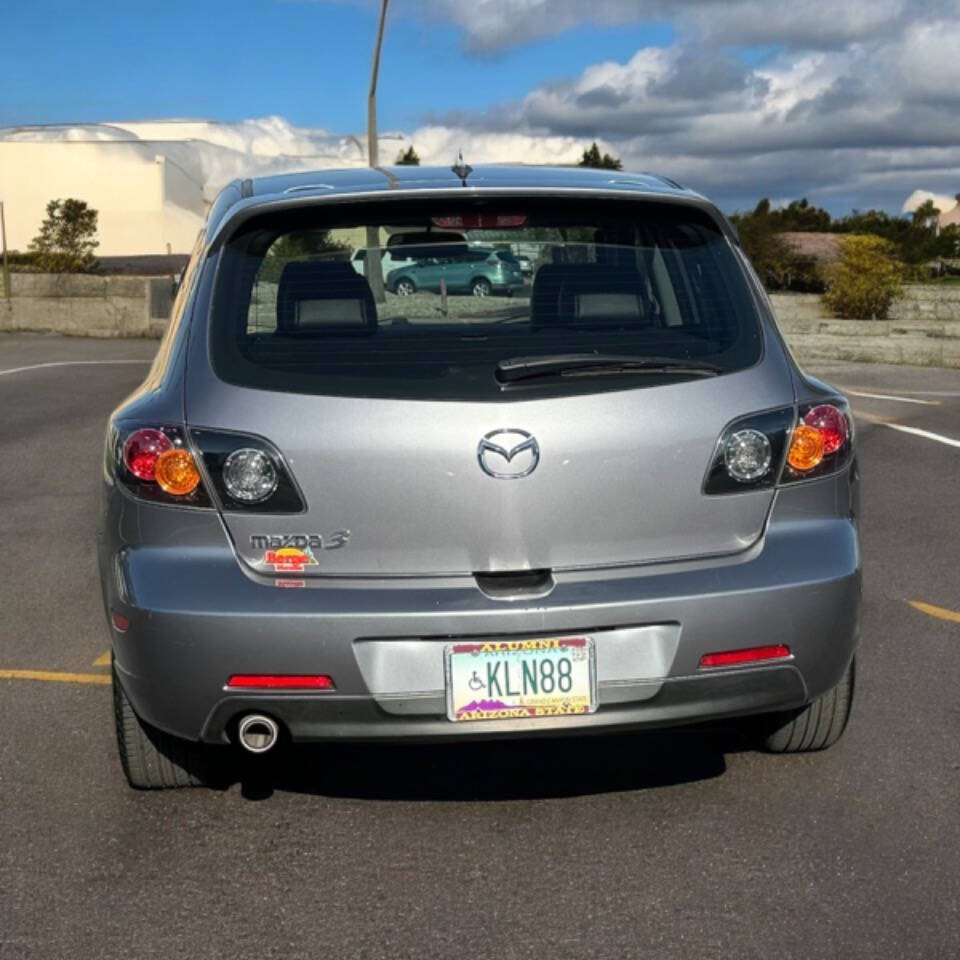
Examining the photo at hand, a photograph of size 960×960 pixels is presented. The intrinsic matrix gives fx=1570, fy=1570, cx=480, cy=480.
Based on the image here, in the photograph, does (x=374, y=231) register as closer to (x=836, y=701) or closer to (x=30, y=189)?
(x=836, y=701)

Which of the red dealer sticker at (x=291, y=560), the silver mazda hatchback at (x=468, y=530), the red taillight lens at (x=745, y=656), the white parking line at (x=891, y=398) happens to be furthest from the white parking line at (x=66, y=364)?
the red taillight lens at (x=745, y=656)

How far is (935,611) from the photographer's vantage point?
21.2 feet

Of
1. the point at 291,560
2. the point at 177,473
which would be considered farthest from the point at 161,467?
the point at 291,560

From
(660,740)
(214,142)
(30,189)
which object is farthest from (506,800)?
(214,142)

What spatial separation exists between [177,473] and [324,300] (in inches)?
24.9

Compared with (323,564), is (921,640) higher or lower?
lower

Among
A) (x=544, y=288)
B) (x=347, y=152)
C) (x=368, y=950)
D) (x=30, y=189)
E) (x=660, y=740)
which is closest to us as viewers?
(x=368, y=950)

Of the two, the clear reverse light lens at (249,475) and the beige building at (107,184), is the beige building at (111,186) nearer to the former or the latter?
the beige building at (107,184)

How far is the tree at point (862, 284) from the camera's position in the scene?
29.4m

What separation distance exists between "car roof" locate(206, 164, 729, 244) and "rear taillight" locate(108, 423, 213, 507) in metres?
0.64

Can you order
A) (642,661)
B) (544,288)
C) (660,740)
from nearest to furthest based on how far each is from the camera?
(642,661)
(544,288)
(660,740)

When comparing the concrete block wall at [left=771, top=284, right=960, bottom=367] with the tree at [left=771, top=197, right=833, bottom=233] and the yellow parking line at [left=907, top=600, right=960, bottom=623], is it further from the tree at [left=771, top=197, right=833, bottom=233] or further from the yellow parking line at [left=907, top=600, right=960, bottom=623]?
the tree at [left=771, top=197, right=833, bottom=233]

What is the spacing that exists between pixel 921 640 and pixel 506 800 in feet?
7.80

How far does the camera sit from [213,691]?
12.0 feet
